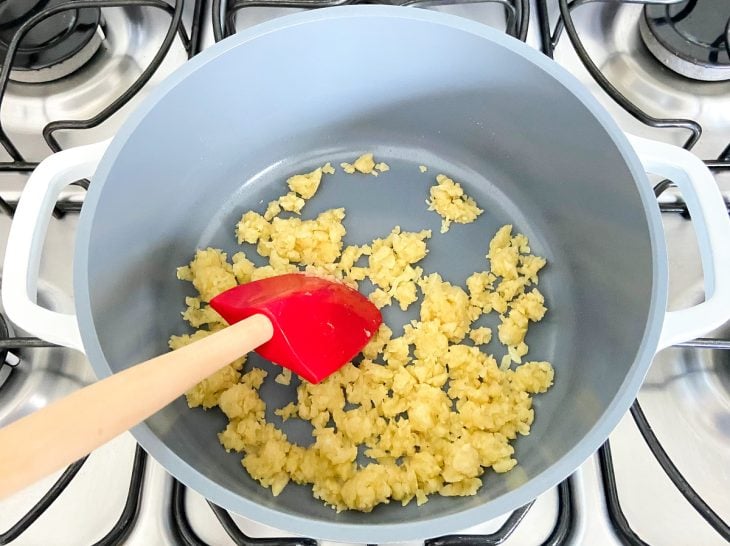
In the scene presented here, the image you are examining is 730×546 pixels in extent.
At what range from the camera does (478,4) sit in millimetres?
997

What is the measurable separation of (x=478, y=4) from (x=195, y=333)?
671 millimetres

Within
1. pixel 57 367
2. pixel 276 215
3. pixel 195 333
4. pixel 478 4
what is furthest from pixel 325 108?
pixel 57 367

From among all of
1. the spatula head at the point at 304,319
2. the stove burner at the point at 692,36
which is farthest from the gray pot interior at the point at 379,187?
the stove burner at the point at 692,36

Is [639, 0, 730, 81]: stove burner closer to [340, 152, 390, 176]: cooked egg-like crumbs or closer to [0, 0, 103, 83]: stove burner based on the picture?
[340, 152, 390, 176]: cooked egg-like crumbs

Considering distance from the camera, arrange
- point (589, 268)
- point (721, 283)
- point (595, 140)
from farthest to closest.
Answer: point (589, 268)
point (595, 140)
point (721, 283)

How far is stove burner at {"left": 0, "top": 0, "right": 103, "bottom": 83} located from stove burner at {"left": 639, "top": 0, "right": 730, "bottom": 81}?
84 cm

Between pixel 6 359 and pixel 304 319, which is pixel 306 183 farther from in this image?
pixel 6 359

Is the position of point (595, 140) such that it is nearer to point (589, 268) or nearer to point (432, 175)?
point (589, 268)

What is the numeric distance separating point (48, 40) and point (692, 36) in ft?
3.11

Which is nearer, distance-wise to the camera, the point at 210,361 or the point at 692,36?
the point at 210,361

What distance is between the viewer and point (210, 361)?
63 centimetres

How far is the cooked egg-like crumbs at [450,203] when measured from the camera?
1.00 meters

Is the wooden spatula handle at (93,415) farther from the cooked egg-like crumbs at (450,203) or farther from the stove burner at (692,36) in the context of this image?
the stove burner at (692,36)

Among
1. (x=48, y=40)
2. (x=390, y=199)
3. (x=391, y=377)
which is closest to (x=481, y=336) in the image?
(x=391, y=377)
